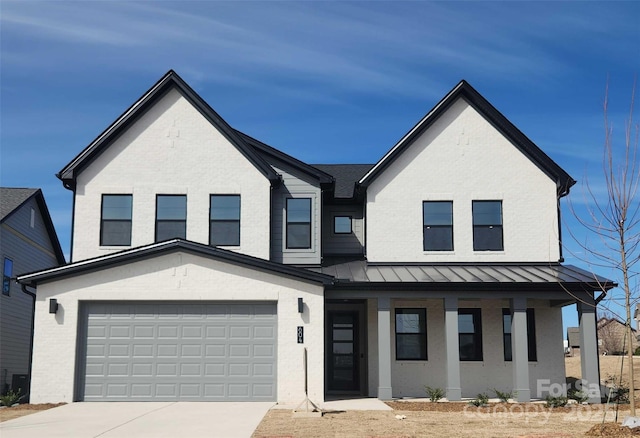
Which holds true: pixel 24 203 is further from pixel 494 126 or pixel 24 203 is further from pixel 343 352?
pixel 494 126

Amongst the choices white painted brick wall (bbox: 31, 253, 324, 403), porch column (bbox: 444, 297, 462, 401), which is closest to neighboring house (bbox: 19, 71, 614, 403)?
porch column (bbox: 444, 297, 462, 401)

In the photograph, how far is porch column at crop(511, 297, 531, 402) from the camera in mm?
21469

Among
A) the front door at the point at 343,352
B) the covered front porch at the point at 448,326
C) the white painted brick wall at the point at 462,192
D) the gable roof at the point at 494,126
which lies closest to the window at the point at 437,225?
the white painted brick wall at the point at 462,192

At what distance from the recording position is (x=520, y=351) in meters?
21.9

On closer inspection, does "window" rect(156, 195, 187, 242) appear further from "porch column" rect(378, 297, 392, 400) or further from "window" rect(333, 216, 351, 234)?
"porch column" rect(378, 297, 392, 400)

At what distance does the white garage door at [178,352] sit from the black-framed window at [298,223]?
377 cm

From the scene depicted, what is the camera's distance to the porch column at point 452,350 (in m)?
21.6

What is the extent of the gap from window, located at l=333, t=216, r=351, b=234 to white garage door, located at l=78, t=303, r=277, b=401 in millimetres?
5996

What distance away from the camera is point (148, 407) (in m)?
19.1

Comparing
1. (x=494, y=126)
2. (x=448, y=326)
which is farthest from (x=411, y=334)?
(x=494, y=126)

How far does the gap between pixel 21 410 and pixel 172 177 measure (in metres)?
9.06

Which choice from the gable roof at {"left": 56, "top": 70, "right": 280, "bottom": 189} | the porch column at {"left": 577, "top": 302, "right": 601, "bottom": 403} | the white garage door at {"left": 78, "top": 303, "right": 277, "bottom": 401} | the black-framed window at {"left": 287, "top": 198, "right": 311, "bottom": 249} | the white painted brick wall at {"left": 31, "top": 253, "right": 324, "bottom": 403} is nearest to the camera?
the white painted brick wall at {"left": 31, "top": 253, "right": 324, "bottom": 403}

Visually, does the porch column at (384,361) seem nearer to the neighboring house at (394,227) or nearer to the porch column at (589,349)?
the neighboring house at (394,227)

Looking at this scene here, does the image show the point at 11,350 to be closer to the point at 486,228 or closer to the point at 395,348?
the point at 395,348
